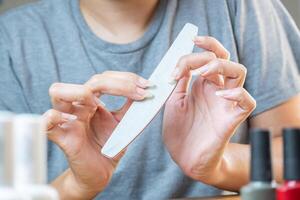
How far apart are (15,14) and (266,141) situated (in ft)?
2.05

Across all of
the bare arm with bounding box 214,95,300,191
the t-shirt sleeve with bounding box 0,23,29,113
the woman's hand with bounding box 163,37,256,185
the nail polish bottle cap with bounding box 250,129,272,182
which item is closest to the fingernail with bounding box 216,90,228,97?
the woman's hand with bounding box 163,37,256,185

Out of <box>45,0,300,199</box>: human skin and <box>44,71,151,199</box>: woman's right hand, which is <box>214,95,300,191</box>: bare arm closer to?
<box>45,0,300,199</box>: human skin

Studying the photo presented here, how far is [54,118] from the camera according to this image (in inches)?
24.8

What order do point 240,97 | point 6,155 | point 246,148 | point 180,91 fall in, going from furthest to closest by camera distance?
point 246,148
point 180,91
point 240,97
point 6,155

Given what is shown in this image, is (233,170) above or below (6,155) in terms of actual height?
below

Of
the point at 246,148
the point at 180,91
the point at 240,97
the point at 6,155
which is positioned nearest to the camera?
the point at 6,155

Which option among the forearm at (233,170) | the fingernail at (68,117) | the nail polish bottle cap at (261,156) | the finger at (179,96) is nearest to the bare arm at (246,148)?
the forearm at (233,170)

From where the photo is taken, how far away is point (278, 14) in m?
0.93

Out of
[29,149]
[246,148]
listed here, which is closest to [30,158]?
[29,149]

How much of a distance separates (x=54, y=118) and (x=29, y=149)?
27 centimetres

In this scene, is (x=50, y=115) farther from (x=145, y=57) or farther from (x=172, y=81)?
(x=145, y=57)

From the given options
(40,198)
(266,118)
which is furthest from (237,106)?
(40,198)

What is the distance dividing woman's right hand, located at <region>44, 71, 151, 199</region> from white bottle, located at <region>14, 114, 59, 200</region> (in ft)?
0.86

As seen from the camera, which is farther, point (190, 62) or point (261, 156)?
point (190, 62)
